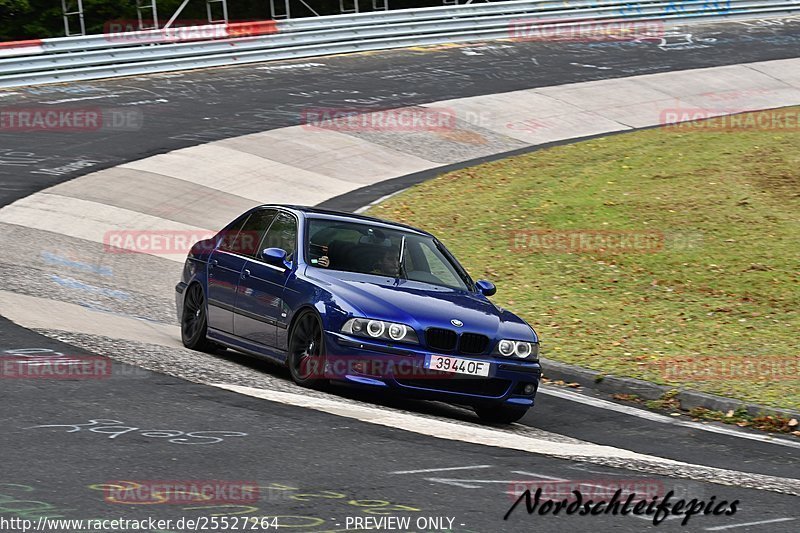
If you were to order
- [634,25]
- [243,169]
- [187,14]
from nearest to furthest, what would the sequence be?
[243,169] < [634,25] < [187,14]

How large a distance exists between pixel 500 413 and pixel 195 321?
3266 mm

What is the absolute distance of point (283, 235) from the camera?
10.6 metres

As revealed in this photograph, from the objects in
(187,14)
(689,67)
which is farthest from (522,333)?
(187,14)

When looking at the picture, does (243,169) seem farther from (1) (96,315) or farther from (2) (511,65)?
(2) (511,65)

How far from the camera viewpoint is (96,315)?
1195cm

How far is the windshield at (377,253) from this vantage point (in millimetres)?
10109

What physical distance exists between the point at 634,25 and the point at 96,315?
92.4 ft

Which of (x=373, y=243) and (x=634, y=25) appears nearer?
(x=373, y=243)

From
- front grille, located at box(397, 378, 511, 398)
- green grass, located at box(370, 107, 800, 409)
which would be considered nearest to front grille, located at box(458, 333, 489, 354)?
front grille, located at box(397, 378, 511, 398)

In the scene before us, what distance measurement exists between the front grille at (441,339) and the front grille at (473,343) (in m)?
0.06
